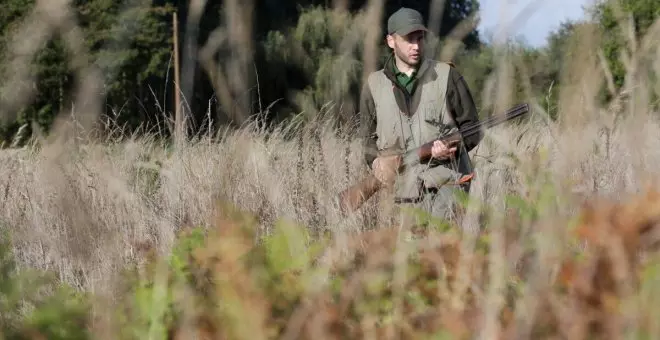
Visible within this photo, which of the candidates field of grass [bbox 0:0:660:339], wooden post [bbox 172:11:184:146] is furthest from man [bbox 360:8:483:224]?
field of grass [bbox 0:0:660:339]

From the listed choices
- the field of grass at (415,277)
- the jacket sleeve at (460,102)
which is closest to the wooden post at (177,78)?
the field of grass at (415,277)

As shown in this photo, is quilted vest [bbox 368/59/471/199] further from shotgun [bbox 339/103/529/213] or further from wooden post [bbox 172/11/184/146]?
wooden post [bbox 172/11/184/146]

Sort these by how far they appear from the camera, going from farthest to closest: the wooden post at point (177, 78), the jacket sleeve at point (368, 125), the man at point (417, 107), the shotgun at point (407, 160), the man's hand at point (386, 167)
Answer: the jacket sleeve at point (368, 125) → the man at point (417, 107) → the man's hand at point (386, 167) → the shotgun at point (407, 160) → the wooden post at point (177, 78)

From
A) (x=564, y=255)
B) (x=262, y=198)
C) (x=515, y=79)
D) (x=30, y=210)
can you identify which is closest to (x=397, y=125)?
(x=262, y=198)

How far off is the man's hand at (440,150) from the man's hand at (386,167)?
175 millimetres

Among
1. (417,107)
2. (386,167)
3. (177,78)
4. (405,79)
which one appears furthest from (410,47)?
(177,78)

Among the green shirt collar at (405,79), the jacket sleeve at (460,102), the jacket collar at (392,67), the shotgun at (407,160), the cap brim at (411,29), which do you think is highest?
the cap brim at (411,29)

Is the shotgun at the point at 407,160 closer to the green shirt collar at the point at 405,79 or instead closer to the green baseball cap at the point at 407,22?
the green shirt collar at the point at 405,79

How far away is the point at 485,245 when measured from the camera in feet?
8.04

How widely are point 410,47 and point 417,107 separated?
1.01 feet

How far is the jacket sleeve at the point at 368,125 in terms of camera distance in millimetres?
5309

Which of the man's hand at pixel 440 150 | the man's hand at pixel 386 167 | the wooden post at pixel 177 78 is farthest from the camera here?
the man's hand at pixel 440 150

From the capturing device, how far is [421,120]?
17.3ft

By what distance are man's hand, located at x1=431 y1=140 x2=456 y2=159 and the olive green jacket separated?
0.38 feet
